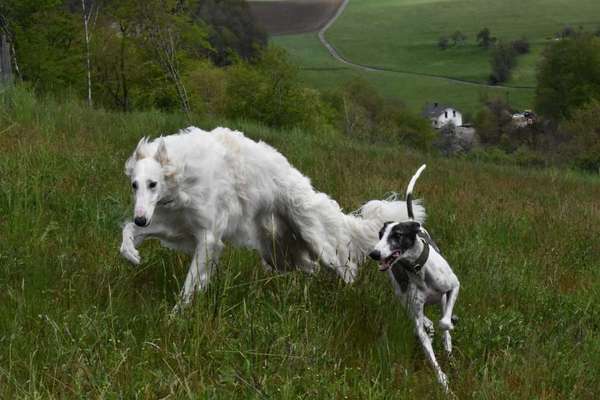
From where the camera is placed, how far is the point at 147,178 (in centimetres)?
508

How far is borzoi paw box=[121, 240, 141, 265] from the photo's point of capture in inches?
202

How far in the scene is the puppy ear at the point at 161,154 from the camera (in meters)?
5.27

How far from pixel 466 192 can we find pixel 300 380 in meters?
8.27

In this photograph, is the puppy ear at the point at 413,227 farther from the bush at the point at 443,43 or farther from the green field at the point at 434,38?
the bush at the point at 443,43

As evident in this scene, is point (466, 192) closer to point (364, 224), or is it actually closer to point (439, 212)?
point (439, 212)

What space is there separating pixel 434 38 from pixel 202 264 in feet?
527

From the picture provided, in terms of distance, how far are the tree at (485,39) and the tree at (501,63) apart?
45.7 ft

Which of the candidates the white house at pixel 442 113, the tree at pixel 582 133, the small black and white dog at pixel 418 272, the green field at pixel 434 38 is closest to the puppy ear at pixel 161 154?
the small black and white dog at pixel 418 272

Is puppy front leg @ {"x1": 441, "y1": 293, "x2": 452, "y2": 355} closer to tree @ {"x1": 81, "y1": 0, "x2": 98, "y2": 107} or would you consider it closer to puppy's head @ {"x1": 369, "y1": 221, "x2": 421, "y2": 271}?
puppy's head @ {"x1": 369, "y1": 221, "x2": 421, "y2": 271}

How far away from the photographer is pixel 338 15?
7219 inches

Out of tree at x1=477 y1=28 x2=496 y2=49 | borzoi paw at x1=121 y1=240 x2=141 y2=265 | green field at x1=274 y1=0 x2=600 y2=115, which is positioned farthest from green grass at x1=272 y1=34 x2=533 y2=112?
borzoi paw at x1=121 y1=240 x2=141 y2=265

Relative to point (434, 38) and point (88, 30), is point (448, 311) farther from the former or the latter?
point (434, 38)

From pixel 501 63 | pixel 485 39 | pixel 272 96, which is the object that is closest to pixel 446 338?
pixel 272 96

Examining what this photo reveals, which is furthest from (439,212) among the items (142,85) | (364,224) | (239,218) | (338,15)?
(338,15)
